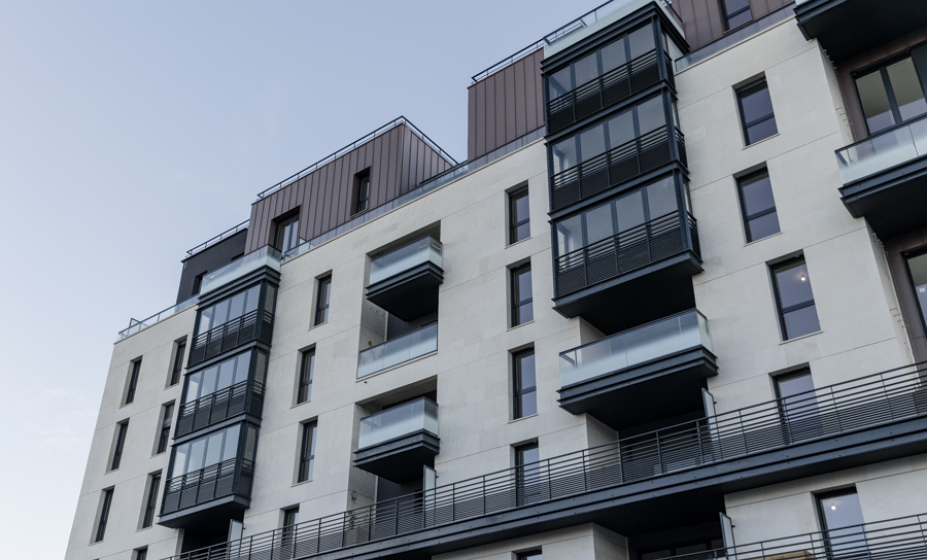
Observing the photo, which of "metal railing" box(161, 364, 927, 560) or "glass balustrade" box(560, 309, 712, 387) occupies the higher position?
"glass balustrade" box(560, 309, 712, 387)

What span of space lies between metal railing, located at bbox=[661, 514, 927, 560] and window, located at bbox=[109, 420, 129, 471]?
28.8 m

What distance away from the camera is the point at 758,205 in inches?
968

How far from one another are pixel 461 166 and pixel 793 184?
1280cm

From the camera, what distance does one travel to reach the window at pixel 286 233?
39062 mm

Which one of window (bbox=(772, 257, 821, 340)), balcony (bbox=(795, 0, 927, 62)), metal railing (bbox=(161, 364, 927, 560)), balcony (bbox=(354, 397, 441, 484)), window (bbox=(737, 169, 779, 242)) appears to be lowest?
metal railing (bbox=(161, 364, 927, 560))

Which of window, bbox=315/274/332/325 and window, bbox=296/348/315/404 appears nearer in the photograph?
window, bbox=296/348/315/404

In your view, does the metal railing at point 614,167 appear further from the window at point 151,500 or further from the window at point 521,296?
the window at point 151,500

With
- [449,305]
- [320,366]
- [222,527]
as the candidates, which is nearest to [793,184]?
[449,305]

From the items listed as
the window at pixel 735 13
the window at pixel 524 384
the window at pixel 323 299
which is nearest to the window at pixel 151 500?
the window at pixel 323 299

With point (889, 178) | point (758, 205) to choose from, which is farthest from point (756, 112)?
point (889, 178)

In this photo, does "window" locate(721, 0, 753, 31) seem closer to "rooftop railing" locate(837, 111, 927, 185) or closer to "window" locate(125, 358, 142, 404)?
"rooftop railing" locate(837, 111, 927, 185)

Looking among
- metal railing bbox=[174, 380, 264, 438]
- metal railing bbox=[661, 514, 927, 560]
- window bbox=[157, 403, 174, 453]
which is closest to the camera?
metal railing bbox=[661, 514, 927, 560]

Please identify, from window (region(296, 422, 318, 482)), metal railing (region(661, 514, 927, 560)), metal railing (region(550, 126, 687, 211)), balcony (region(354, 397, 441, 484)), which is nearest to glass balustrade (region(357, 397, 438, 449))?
balcony (region(354, 397, 441, 484))

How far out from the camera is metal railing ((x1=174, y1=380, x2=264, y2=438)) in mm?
33219
